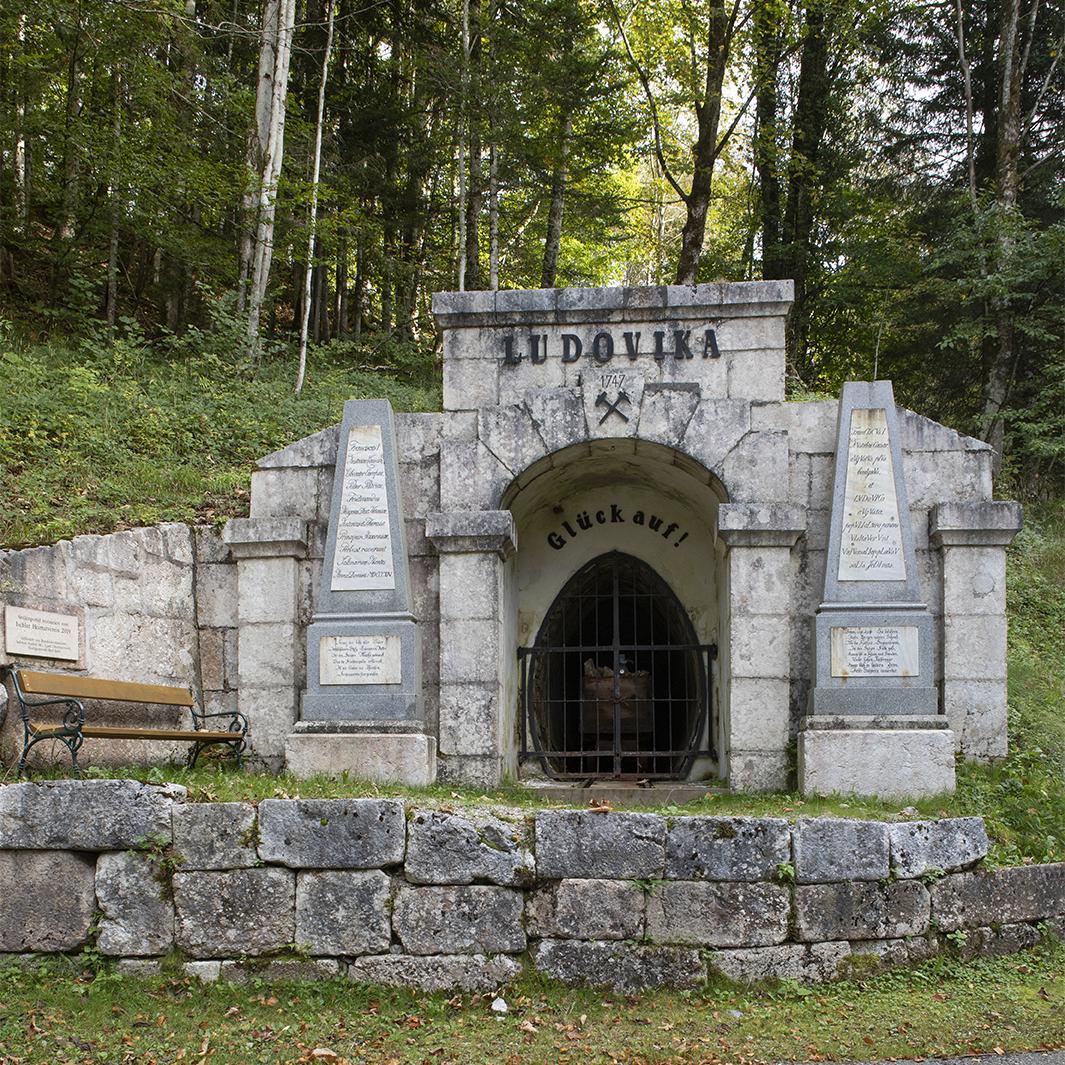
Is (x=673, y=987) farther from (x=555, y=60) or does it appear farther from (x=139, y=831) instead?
(x=555, y=60)

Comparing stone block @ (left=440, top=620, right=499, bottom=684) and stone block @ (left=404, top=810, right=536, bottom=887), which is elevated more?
stone block @ (left=440, top=620, right=499, bottom=684)

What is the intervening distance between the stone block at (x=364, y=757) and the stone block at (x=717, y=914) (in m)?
2.17

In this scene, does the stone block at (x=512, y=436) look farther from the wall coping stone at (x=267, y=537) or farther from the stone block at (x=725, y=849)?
the stone block at (x=725, y=849)

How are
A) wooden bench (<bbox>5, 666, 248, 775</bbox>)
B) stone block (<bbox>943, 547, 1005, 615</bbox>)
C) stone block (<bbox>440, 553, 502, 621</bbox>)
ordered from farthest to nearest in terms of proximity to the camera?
1. stone block (<bbox>440, 553, 502, 621</bbox>)
2. stone block (<bbox>943, 547, 1005, 615</bbox>)
3. wooden bench (<bbox>5, 666, 248, 775</bbox>)

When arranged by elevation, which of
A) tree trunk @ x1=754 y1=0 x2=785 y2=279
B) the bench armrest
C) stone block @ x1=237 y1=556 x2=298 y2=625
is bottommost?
the bench armrest

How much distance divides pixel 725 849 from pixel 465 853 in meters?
1.47

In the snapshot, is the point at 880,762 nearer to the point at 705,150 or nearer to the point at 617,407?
the point at 617,407

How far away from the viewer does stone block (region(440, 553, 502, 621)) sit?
26.7ft

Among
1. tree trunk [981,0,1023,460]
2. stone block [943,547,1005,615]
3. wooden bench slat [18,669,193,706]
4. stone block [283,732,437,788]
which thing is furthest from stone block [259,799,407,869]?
tree trunk [981,0,1023,460]

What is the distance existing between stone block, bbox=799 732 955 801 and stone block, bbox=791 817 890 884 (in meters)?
1.06

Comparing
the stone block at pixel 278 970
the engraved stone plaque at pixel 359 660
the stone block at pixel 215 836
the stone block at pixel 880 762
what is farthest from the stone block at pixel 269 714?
the stone block at pixel 880 762

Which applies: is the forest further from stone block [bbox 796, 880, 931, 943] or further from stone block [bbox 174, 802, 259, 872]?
stone block [bbox 796, 880, 931, 943]

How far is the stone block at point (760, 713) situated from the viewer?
786cm

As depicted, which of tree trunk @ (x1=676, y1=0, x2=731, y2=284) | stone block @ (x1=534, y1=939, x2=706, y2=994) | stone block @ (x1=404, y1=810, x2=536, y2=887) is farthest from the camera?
tree trunk @ (x1=676, y1=0, x2=731, y2=284)
